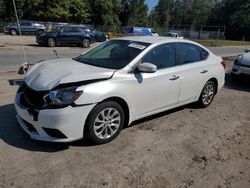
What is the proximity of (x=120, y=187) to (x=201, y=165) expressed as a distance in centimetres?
123

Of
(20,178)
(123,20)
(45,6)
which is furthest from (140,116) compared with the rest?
(123,20)

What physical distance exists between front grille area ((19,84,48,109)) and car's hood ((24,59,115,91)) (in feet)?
0.20

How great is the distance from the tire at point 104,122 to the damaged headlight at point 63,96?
33cm

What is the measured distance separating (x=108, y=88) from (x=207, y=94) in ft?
9.63

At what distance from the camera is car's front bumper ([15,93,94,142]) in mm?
3621

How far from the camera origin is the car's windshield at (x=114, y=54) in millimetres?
4523

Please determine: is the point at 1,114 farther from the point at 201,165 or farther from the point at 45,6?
the point at 45,6

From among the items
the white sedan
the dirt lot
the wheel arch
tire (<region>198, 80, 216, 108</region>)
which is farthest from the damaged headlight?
tire (<region>198, 80, 216, 108</region>)

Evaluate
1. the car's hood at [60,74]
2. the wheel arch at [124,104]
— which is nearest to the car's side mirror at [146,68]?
the car's hood at [60,74]

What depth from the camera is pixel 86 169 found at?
3492mm

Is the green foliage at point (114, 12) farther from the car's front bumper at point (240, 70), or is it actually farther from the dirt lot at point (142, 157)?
the dirt lot at point (142, 157)

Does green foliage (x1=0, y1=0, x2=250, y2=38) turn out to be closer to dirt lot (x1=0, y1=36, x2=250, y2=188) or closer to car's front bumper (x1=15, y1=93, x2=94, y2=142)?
dirt lot (x1=0, y1=36, x2=250, y2=188)

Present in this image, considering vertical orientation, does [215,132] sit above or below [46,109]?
below

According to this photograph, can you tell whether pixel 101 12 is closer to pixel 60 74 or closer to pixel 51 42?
pixel 51 42
